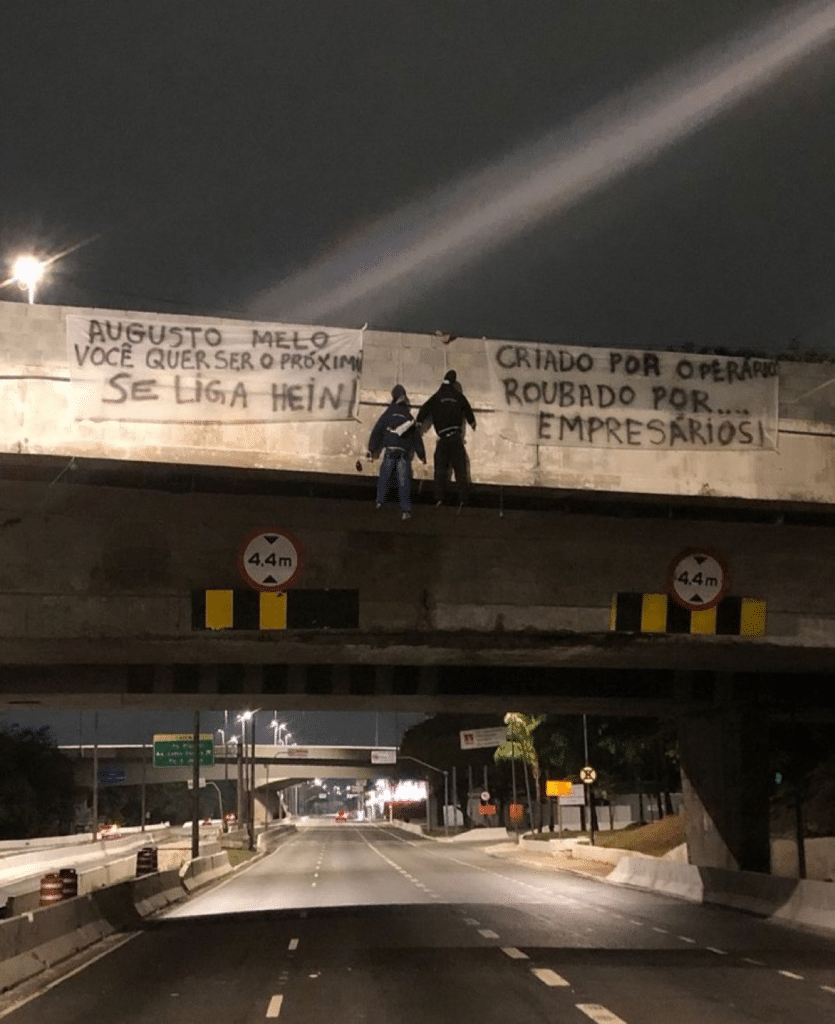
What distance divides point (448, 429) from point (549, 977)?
6.74 meters

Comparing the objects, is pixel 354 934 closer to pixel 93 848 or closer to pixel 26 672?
pixel 26 672

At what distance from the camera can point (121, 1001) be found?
1470 cm

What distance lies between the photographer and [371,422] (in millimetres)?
16094

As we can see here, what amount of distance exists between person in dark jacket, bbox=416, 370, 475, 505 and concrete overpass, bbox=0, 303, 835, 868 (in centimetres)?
27

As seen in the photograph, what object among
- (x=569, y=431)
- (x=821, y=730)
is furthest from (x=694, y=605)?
(x=821, y=730)

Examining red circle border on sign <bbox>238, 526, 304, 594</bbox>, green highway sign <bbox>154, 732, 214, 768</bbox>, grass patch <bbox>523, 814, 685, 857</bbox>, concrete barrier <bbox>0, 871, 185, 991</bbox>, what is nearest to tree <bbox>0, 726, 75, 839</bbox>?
green highway sign <bbox>154, 732, 214, 768</bbox>

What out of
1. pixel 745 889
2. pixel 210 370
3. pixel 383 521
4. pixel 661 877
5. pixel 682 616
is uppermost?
pixel 210 370

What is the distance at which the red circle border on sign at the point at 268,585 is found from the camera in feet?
54.3

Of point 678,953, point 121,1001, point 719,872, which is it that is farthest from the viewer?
point 719,872

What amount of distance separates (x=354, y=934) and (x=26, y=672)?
7756 mm

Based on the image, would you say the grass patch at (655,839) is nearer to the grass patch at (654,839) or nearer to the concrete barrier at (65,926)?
the grass patch at (654,839)

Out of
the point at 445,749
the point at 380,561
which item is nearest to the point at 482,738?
the point at 445,749

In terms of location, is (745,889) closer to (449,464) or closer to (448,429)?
(449,464)

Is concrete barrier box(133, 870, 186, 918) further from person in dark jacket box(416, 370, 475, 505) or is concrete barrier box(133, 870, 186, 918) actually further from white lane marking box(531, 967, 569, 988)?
person in dark jacket box(416, 370, 475, 505)
